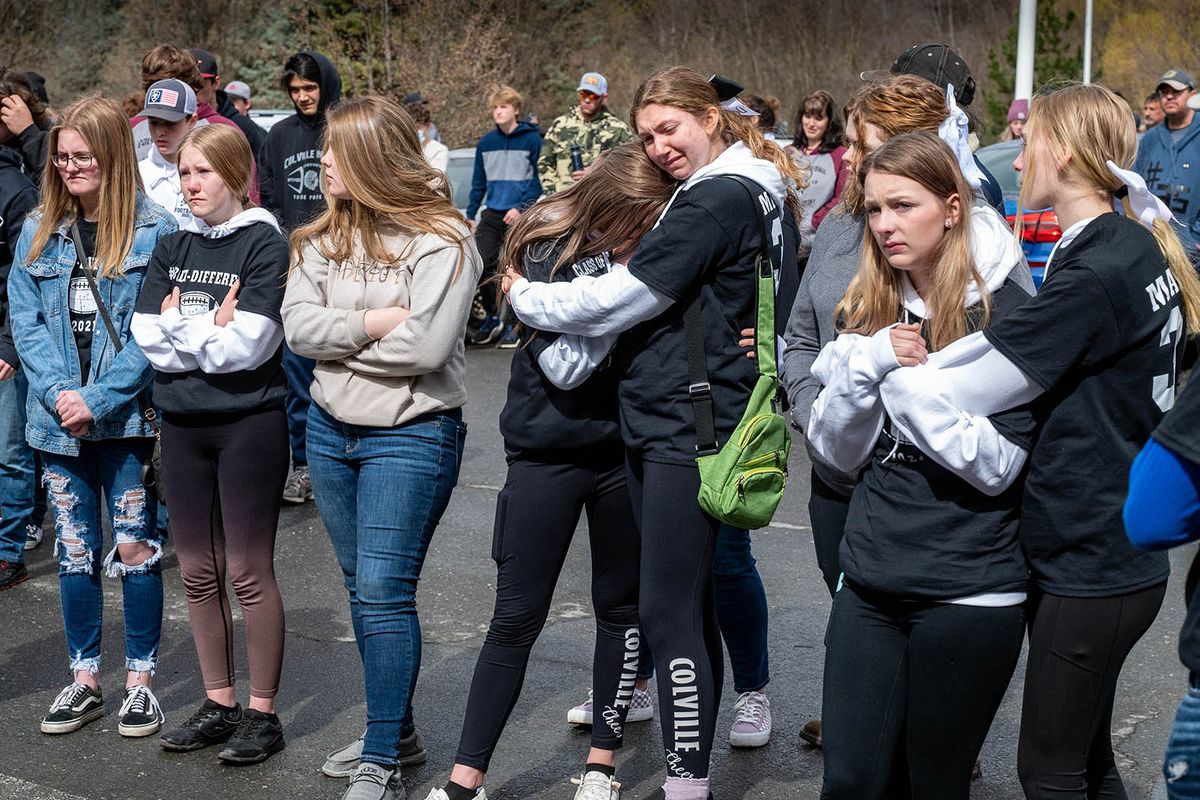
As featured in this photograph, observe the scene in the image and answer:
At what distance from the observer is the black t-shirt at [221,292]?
4.34m

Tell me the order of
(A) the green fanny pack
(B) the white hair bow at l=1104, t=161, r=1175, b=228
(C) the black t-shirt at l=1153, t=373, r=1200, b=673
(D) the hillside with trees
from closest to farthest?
(C) the black t-shirt at l=1153, t=373, r=1200, b=673
(B) the white hair bow at l=1104, t=161, r=1175, b=228
(A) the green fanny pack
(D) the hillside with trees

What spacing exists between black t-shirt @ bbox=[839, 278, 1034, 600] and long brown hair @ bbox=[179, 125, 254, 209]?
238 centimetres

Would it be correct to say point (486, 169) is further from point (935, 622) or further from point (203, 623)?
point (935, 622)

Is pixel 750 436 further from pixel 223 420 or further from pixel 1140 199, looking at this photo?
pixel 223 420

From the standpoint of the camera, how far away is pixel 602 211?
3.81 metres

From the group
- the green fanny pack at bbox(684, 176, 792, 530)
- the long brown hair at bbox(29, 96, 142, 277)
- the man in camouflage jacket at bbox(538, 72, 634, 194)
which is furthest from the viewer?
the man in camouflage jacket at bbox(538, 72, 634, 194)

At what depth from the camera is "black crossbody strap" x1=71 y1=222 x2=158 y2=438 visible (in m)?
4.70

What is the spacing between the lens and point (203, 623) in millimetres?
4512

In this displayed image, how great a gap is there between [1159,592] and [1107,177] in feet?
2.86

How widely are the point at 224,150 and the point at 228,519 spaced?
114 cm

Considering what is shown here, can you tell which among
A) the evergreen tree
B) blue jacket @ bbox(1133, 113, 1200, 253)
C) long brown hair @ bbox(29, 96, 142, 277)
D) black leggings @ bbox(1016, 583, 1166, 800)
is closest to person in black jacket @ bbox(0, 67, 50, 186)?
long brown hair @ bbox(29, 96, 142, 277)

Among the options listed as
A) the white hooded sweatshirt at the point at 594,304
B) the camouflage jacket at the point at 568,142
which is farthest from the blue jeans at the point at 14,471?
the camouflage jacket at the point at 568,142

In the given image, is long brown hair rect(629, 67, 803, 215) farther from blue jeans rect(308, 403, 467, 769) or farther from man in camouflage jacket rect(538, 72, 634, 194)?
man in camouflage jacket rect(538, 72, 634, 194)

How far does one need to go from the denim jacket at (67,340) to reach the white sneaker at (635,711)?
1667 mm
